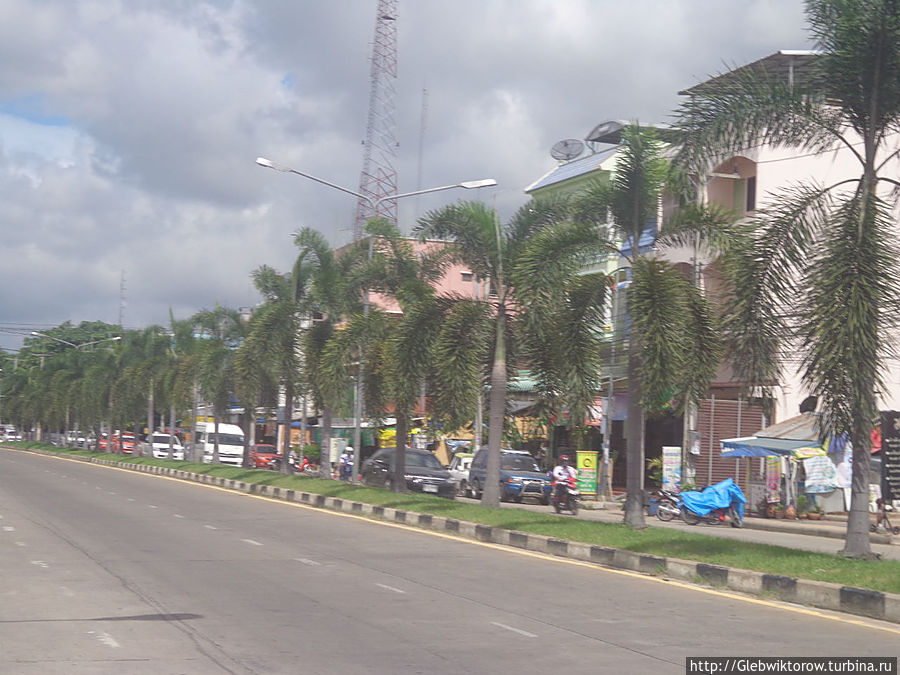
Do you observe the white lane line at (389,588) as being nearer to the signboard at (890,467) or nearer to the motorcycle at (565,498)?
the motorcycle at (565,498)

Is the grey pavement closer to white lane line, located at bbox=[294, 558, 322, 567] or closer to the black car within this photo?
the black car

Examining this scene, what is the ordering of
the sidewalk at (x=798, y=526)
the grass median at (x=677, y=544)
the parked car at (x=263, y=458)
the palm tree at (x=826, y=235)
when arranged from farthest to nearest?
the parked car at (x=263, y=458)
the sidewalk at (x=798, y=526)
the palm tree at (x=826, y=235)
the grass median at (x=677, y=544)

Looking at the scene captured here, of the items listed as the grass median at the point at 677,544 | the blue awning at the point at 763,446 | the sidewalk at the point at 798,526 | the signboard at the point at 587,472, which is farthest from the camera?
the signboard at the point at 587,472

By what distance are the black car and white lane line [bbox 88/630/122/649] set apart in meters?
22.5

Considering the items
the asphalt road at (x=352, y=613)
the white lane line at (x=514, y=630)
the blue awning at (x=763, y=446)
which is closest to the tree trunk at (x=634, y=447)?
the asphalt road at (x=352, y=613)

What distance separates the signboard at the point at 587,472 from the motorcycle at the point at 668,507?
6.85m

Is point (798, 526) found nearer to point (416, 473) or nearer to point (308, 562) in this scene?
point (416, 473)

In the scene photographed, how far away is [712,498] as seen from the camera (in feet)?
89.4

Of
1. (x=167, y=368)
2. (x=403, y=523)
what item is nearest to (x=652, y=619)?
(x=403, y=523)

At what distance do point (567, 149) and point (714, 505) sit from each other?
83.0 ft

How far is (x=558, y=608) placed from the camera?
11.0 m

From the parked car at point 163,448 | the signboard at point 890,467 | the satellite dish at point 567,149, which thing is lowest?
the parked car at point 163,448

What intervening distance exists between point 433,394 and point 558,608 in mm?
14763

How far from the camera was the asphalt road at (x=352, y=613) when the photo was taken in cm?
805
